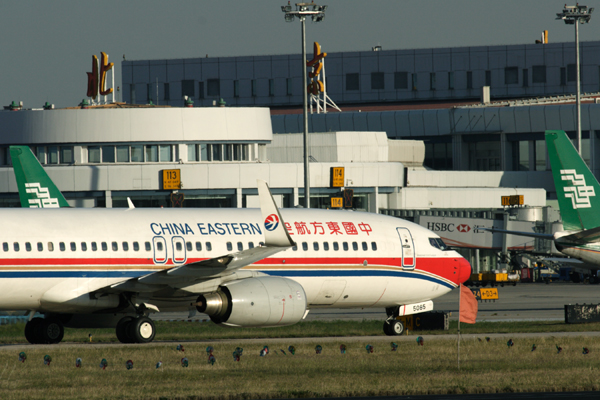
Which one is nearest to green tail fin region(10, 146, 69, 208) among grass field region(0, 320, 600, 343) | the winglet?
grass field region(0, 320, 600, 343)

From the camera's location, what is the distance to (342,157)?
74.8 meters

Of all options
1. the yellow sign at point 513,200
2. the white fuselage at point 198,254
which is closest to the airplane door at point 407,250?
the white fuselage at point 198,254

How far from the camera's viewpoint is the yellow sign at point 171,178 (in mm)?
57375

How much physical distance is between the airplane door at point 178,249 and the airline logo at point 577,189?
554 inches

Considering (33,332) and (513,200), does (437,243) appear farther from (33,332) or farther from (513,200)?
(513,200)

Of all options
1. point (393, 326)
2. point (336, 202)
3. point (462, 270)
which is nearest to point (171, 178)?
point (336, 202)

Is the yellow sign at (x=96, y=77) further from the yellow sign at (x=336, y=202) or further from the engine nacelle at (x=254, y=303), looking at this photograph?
the engine nacelle at (x=254, y=303)

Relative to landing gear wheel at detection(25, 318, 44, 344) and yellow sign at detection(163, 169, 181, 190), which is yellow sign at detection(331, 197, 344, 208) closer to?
yellow sign at detection(163, 169, 181, 190)

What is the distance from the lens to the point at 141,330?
26609 millimetres

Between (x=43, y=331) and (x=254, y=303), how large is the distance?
646cm

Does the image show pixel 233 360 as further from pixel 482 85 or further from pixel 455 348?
pixel 482 85

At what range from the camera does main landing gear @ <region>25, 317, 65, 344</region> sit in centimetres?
2773

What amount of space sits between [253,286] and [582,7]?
52.6 m

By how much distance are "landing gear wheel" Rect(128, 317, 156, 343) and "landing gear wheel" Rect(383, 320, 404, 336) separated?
25.0 feet
